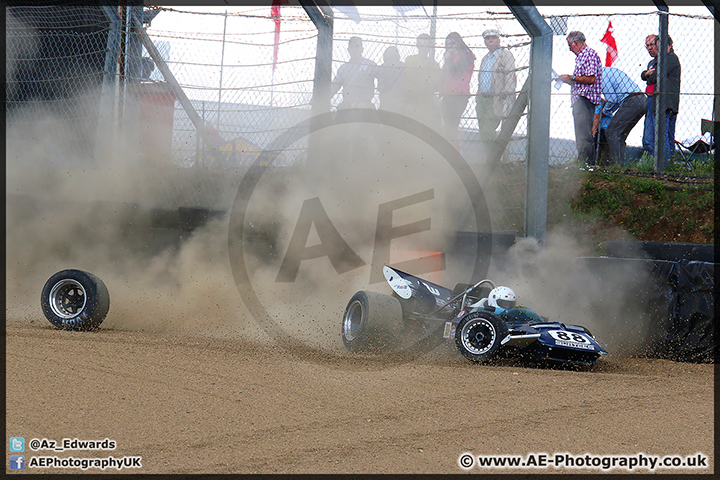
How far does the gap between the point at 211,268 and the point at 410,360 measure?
307cm

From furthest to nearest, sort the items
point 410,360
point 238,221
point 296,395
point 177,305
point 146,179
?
point 146,179, point 238,221, point 177,305, point 410,360, point 296,395

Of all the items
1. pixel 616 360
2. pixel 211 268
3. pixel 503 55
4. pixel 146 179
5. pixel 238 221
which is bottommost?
pixel 616 360

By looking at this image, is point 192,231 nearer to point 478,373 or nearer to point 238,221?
point 238,221

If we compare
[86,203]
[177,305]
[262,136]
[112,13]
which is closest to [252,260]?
[177,305]

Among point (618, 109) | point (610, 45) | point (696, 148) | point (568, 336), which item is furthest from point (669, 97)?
point (568, 336)

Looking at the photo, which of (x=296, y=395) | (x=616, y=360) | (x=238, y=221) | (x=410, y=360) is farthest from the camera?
(x=238, y=221)

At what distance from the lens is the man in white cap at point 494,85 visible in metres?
7.74

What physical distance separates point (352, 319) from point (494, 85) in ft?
11.3

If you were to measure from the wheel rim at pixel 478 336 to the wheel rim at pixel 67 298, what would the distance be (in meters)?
3.39

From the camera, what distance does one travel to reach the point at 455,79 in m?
7.99

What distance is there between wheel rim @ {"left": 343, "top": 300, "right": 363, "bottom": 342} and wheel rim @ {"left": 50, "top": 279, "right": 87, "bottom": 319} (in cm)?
235

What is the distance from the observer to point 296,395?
399cm

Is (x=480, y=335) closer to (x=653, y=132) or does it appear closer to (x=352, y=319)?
(x=352, y=319)

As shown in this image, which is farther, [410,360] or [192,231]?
[192,231]
